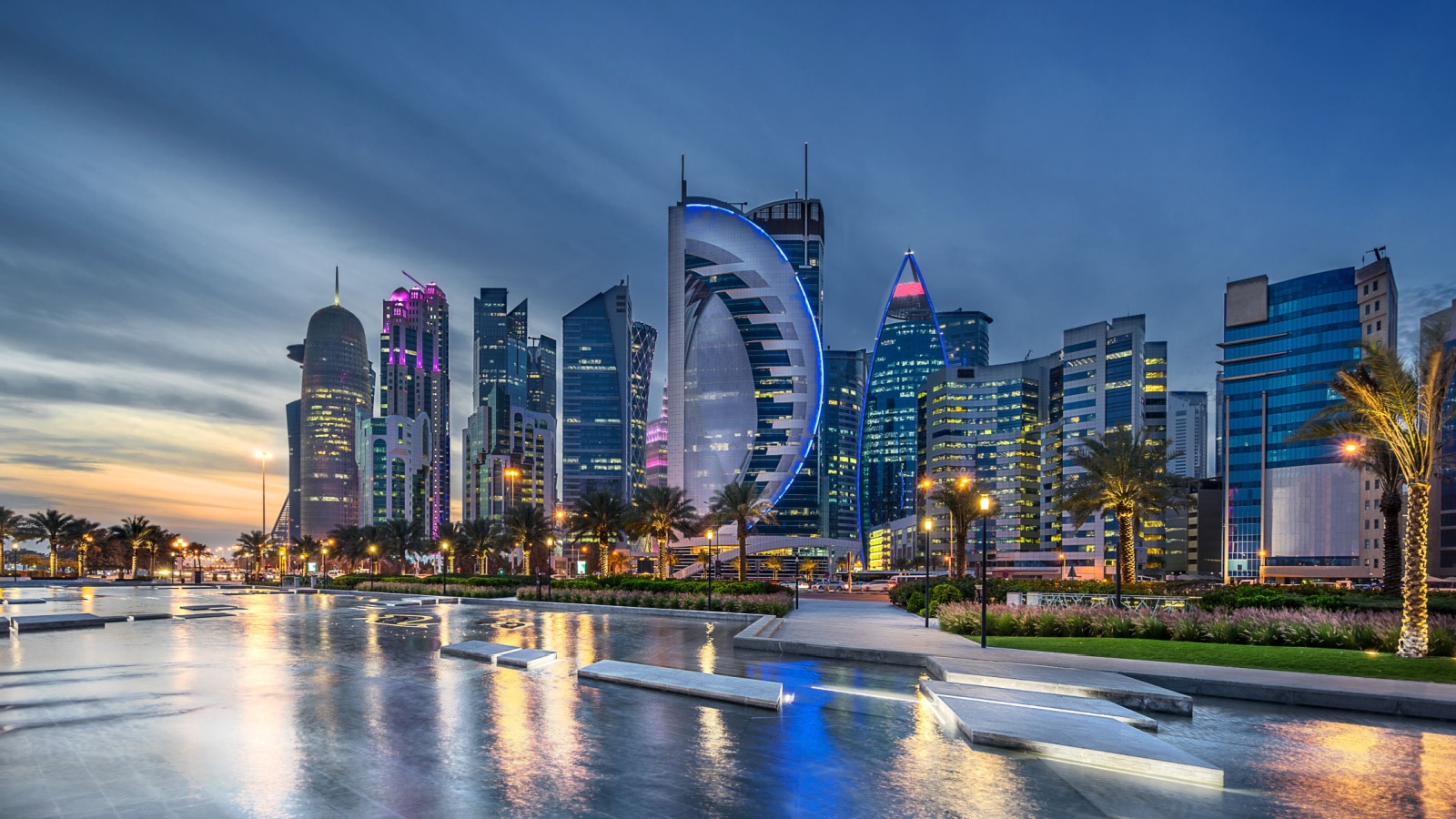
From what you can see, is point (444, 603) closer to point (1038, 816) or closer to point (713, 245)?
point (1038, 816)

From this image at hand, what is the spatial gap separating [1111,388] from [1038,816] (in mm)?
177266

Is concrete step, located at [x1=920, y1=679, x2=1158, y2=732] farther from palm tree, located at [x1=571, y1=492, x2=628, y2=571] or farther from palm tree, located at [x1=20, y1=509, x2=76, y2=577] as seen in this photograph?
palm tree, located at [x1=20, y1=509, x2=76, y2=577]

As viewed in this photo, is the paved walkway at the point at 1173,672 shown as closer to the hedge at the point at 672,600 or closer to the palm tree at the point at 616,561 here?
the hedge at the point at 672,600

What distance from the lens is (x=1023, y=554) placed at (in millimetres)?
167125

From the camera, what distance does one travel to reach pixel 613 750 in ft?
33.0

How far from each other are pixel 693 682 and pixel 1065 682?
21.7 ft

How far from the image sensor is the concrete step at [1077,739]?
9.00 m

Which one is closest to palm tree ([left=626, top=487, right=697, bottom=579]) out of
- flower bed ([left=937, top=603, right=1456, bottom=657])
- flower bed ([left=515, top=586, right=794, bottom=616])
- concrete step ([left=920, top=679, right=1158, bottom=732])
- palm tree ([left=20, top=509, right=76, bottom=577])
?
flower bed ([left=515, top=586, right=794, bottom=616])

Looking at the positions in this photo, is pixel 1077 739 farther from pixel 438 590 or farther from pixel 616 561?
pixel 616 561

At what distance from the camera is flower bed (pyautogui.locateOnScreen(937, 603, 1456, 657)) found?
59.3 feet

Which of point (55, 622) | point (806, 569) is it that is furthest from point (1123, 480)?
point (806, 569)

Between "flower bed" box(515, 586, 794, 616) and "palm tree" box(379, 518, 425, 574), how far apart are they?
4067 cm

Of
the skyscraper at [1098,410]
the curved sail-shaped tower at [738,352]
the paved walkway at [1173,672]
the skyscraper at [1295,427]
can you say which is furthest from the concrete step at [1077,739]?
the skyscraper at [1098,410]

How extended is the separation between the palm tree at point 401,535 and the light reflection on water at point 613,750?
208 ft
